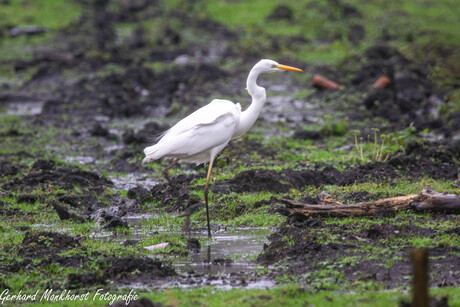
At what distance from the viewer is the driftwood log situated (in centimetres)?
820

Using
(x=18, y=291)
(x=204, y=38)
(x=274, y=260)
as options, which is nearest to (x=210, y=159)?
(x=274, y=260)

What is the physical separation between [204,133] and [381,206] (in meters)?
2.63

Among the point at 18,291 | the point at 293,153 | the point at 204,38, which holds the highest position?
the point at 18,291

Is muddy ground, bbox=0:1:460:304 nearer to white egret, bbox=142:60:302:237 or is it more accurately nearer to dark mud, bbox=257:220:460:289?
dark mud, bbox=257:220:460:289

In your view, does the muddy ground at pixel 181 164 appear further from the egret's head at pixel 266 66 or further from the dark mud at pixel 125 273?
the egret's head at pixel 266 66

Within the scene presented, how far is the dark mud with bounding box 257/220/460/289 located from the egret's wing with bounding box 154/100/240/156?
1671 mm

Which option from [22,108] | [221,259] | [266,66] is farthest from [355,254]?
[22,108]

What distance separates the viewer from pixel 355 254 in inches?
284

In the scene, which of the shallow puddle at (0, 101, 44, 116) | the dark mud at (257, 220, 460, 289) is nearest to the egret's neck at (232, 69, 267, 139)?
the dark mud at (257, 220, 460, 289)

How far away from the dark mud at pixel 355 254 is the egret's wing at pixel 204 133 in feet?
5.48

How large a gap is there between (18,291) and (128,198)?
4.20m

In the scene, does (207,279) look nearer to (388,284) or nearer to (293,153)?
(388,284)

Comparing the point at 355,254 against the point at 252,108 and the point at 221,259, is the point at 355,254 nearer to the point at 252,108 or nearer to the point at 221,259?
the point at 221,259

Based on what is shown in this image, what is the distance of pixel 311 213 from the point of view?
27.5 ft
